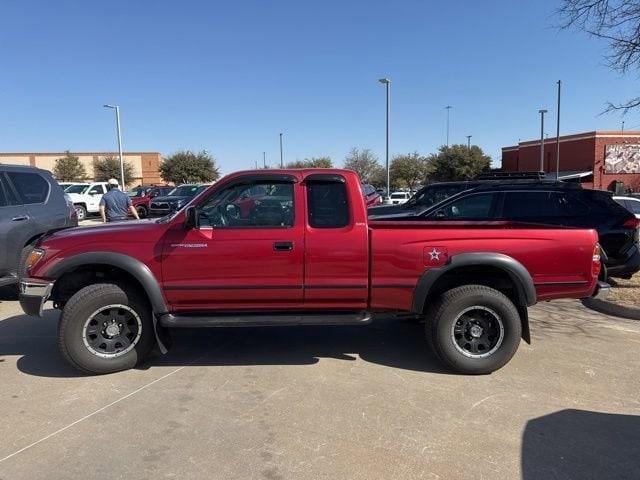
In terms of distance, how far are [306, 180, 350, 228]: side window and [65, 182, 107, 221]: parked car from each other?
2151 centimetres

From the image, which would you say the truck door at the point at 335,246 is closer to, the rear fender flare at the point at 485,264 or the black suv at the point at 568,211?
the rear fender flare at the point at 485,264

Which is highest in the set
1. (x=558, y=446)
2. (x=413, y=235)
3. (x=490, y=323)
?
(x=413, y=235)

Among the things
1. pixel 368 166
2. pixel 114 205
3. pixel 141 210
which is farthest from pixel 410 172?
pixel 114 205

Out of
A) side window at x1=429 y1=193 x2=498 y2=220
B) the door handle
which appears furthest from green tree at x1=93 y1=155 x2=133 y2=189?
the door handle

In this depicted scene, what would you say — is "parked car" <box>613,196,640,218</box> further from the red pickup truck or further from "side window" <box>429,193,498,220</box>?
the red pickup truck

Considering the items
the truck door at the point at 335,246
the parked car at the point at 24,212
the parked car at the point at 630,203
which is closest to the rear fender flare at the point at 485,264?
the truck door at the point at 335,246

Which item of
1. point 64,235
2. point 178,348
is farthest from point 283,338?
point 64,235

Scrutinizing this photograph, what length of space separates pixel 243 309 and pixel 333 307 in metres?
0.83

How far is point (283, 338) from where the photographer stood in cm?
582

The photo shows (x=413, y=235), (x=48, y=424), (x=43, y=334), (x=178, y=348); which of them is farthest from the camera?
(x=43, y=334)

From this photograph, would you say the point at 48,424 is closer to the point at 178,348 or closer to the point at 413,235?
the point at 178,348

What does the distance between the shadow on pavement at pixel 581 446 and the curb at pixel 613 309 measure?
3.16 metres

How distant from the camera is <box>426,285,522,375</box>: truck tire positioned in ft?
15.3

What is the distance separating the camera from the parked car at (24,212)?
709 cm
